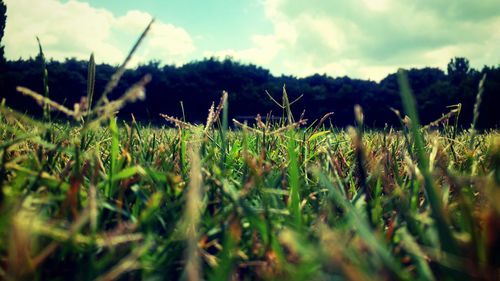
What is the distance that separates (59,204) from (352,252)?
1.51 feet

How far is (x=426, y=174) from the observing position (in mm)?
370

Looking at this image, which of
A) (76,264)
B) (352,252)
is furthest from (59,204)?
(352,252)

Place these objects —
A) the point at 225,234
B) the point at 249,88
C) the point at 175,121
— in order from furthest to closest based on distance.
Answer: the point at 249,88
the point at 175,121
the point at 225,234

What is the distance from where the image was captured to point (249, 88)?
100ft

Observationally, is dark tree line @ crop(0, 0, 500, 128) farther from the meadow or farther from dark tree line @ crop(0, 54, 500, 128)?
the meadow

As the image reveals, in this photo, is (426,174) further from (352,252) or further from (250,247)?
(250,247)

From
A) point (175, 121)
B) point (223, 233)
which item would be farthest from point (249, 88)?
point (223, 233)

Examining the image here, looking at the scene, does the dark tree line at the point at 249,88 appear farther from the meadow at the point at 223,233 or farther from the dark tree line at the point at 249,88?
the meadow at the point at 223,233

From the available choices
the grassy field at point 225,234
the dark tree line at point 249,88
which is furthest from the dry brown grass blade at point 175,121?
the dark tree line at point 249,88

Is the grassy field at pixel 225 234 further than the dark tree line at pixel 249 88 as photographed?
No

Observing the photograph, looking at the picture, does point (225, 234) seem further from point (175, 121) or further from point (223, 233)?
point (175, 121)

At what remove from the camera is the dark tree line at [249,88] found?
83.4ft

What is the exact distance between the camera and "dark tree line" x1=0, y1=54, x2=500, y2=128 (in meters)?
25.4

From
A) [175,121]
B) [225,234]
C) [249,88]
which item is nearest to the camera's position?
[225,234]
